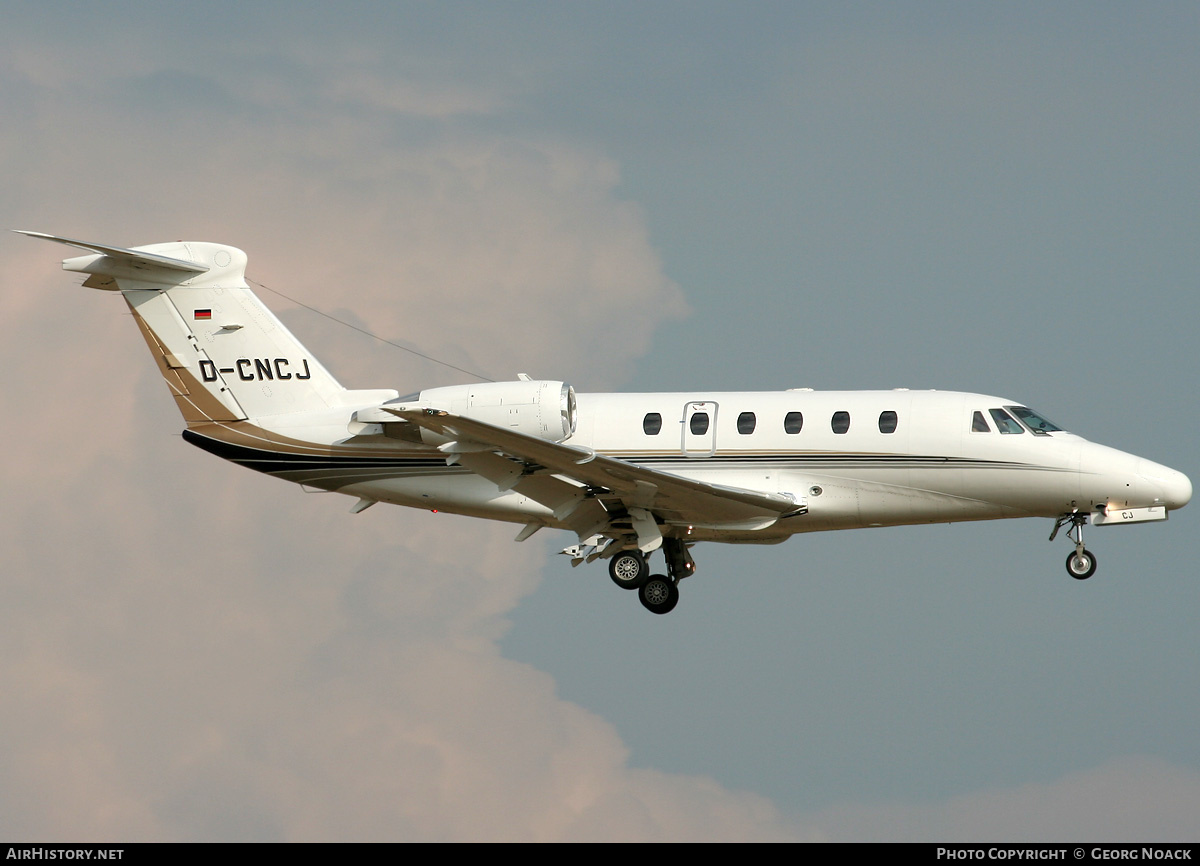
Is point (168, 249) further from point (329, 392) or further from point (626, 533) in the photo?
point (626, 533)

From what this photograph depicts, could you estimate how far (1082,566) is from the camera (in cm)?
2244

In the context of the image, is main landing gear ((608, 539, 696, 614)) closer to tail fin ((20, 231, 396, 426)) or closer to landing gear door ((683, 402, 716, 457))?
landing gear door ((683, 402, 716, 457))

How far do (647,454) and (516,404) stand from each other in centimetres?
250

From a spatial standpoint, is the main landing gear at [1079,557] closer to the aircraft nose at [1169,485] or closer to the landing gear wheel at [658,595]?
the aircraft nose at [1169,485]

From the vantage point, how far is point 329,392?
24.4m

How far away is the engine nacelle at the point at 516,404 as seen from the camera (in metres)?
21.4

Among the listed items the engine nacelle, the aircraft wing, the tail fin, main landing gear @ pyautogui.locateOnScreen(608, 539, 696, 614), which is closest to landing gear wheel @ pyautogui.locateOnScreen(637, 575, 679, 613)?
main landing gear @ pyautogui.locateOnScreen(608, 539, 696, 614)

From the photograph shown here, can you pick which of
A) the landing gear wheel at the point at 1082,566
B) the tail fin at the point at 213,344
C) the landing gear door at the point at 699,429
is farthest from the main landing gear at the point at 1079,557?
the tail fin at the point at 213,344

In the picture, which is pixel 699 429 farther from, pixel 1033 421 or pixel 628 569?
pixel 1033 421

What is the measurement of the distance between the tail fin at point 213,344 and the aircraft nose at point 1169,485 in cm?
1224

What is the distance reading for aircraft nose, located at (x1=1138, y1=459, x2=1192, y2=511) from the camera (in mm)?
21938

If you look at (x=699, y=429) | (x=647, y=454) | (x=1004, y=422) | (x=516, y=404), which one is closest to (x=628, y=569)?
(x=647, y=454)
